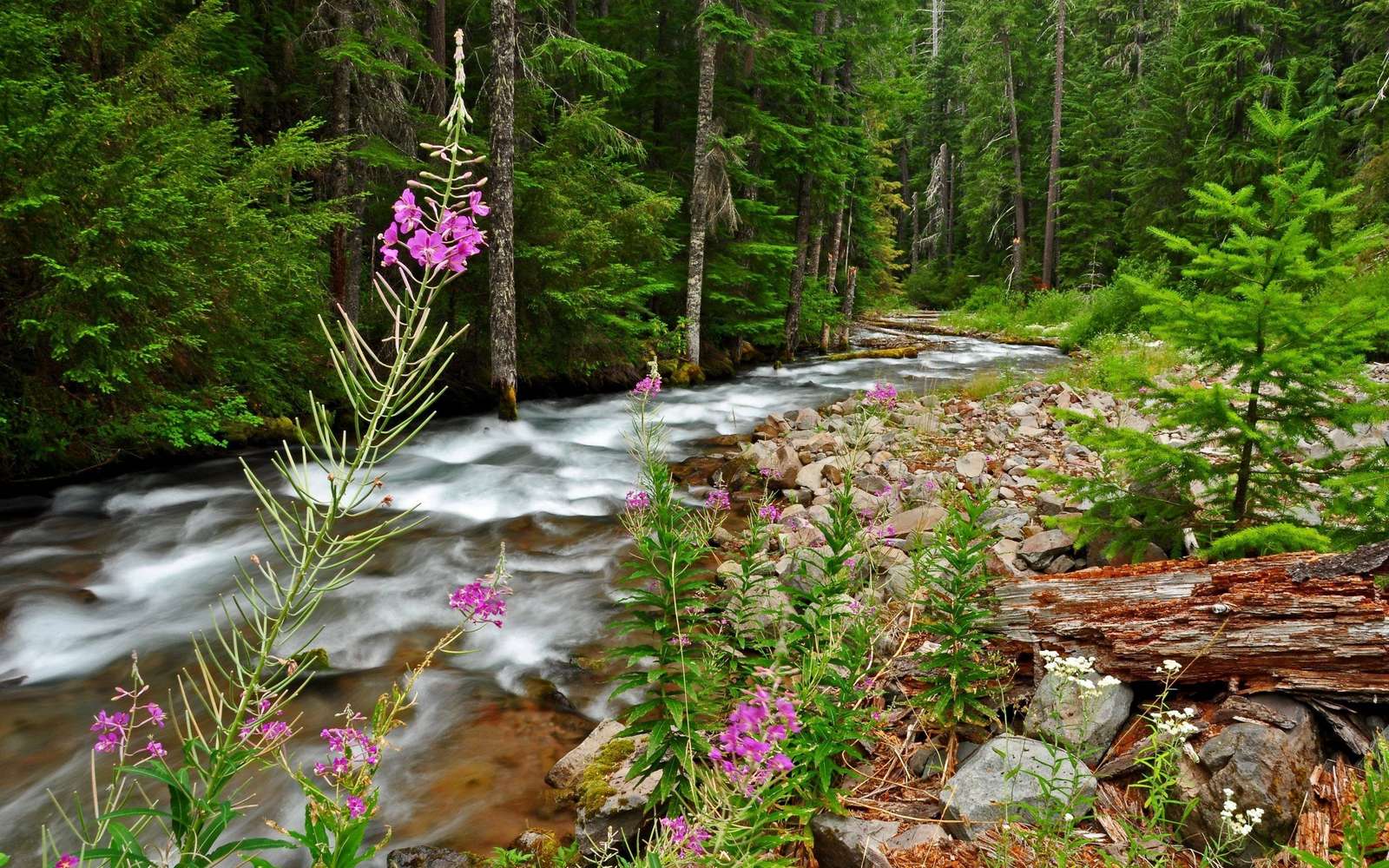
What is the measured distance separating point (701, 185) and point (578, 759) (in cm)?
1247

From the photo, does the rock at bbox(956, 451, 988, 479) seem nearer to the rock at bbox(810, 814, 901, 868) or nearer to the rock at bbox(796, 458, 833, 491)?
the rock at bbox(796, 458, 833, 491)

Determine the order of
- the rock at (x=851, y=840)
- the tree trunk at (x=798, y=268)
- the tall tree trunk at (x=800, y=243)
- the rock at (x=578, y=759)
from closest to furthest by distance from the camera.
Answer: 1. the rock at (x=851, y=840)
2. the rock at (x=578, y=759)
3. the tall tree trunk at (x=800, y=243)
4. the tree trunk at (x=798, y=268)

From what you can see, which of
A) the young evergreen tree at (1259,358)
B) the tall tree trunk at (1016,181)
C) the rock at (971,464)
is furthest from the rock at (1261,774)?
the tall tree trunk at (1016,181)

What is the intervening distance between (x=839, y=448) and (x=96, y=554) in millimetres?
7621

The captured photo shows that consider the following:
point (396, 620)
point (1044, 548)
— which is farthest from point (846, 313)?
point (396, 620)

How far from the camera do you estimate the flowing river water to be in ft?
13.2

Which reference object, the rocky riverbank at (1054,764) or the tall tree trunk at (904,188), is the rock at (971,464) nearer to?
the rocky riverbank at (1054,764)

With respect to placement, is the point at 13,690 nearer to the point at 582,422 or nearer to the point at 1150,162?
the point at 582,422

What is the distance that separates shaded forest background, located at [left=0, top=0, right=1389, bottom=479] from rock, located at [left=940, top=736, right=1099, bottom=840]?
19.4 feet

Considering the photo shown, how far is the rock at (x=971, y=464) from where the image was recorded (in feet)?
24.5

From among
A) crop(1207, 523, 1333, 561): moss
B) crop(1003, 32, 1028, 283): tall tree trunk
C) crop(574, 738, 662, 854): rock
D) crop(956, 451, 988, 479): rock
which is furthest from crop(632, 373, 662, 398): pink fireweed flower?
crop(1003, 32, 1028, 283): tall tree trunk

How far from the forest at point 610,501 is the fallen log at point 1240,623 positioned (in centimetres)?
2

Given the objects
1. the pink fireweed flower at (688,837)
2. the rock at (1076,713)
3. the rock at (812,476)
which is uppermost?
the pink fireweed flower at (688,837)

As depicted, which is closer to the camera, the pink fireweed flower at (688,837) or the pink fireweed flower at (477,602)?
the pink fireweed flower at (688,837)
